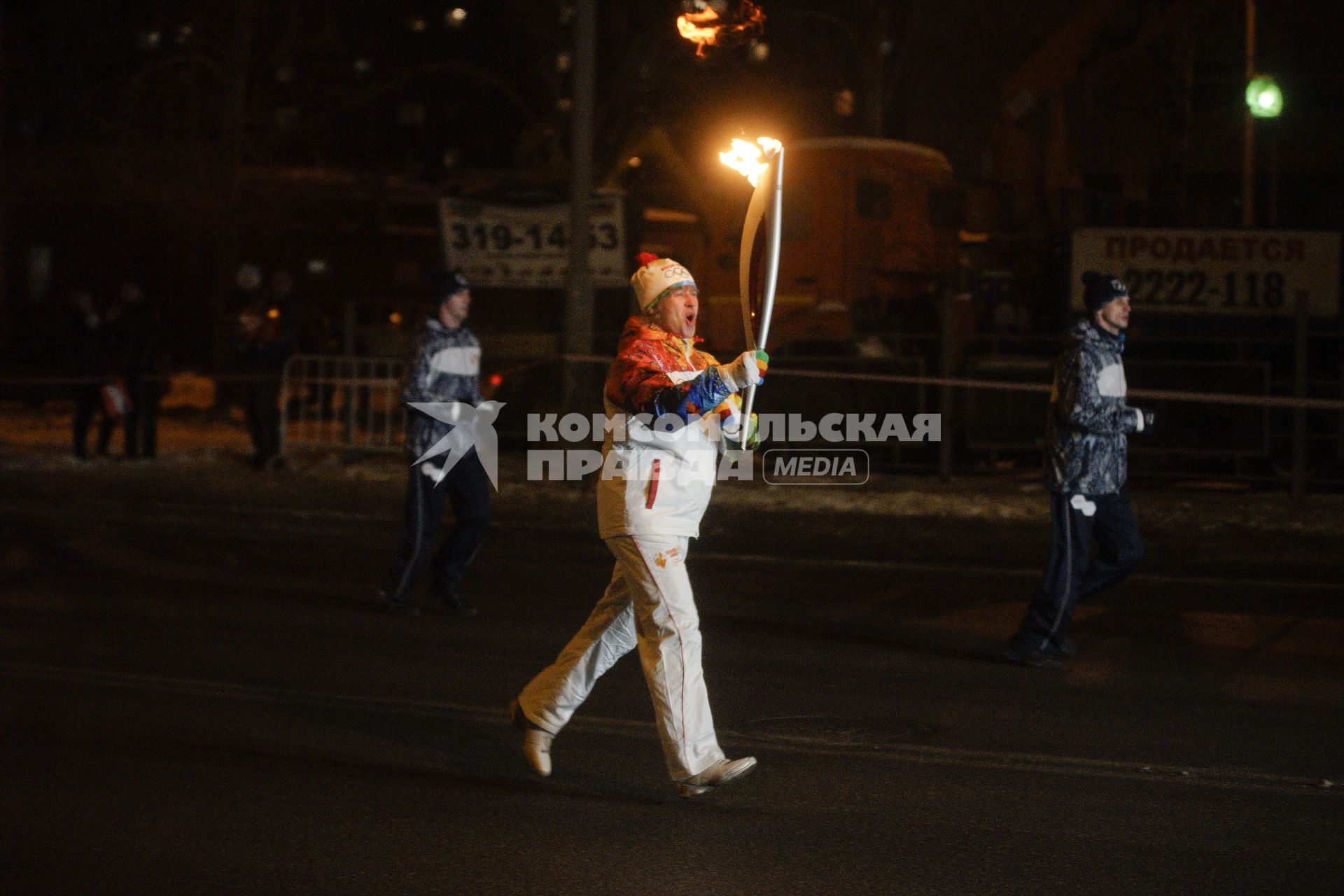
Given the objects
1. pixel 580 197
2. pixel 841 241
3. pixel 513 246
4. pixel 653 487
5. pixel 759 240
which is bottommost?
pixel 653 487

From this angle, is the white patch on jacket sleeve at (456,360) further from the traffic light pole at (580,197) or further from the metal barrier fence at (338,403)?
the metal barrier fence at (338,403)

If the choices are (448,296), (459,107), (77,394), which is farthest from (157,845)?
(459,107)

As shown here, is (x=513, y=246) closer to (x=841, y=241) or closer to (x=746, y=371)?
(x=841, y=241)

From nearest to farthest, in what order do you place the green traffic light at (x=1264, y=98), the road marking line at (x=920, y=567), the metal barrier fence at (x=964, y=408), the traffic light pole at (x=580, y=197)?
the road marking line at (x=920, y=567)
the traffic light pole at (x=580, y=197)
the metal barrier fence at (x=964, y=408)
the green traffic light at (x=1264, y=98)

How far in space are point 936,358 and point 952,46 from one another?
13.9 m

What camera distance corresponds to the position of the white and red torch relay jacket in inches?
222

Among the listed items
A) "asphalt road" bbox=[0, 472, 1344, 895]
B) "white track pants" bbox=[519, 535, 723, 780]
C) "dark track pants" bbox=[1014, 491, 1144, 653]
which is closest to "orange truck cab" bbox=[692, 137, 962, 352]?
"asphalt road" bbox=[0, 472, 1344, 895]

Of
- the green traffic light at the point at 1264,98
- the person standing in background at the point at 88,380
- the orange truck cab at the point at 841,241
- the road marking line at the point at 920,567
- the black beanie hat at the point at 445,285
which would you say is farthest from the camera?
the orange truck cab at the point at 841,241

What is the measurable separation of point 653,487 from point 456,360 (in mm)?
3844

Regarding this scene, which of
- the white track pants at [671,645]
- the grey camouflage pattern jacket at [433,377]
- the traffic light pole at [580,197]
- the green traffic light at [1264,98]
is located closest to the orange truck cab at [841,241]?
the green traffic light at [1264,98]

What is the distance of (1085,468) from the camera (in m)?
8.01

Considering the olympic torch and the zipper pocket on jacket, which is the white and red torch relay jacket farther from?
the olympic torch

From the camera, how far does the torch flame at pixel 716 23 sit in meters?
8.88

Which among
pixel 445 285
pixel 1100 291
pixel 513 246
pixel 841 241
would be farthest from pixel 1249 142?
pixel 445 285
